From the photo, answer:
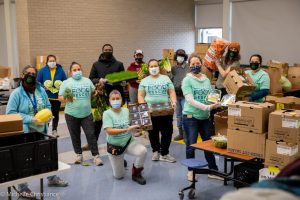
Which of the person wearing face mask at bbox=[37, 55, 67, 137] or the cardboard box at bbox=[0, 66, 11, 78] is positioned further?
the cardboard box at bbox=[0, 66, 11, 78]

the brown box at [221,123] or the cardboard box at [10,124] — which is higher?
the cardboard box at [10,124]

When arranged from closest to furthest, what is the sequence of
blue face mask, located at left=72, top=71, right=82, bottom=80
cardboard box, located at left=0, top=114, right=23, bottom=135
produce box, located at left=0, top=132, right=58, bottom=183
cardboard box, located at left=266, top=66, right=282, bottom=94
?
produce box, located at left=0, top=132, right=58, bottom=183 → cardboard box, located at left=0, top=114, right=23, bottom=135 → blue face mask, located at left=72, top=71, right=82, bottom=80 → cardboard box, located at left=266, top=66, right=282, bottom=94

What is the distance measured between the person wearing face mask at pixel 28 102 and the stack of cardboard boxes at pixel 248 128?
1958 millimetres

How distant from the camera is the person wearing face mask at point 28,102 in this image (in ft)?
12.4

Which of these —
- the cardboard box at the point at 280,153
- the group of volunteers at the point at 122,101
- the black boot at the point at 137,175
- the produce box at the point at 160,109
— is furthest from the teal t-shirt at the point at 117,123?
the cardboard box at the point at 280,153

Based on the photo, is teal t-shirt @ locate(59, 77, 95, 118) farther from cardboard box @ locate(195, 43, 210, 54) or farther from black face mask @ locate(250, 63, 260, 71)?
cardboard box @ locate(195, 43, 210, 54)

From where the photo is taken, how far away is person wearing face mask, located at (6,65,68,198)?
3789 mm

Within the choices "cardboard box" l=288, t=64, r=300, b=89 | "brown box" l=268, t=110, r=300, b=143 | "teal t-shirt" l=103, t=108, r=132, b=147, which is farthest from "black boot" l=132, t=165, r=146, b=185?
"cardboard box" l=288, t=64, r=300, b=89

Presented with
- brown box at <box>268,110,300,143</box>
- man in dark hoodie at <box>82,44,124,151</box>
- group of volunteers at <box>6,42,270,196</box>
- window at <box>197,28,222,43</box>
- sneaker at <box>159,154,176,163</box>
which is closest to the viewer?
brown box at <box>268,110,300,143</box>

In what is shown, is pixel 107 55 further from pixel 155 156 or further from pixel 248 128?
pixel 248 128

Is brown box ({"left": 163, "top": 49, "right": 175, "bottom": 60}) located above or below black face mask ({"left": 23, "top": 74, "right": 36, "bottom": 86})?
above

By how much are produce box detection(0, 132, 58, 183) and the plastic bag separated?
2.69m

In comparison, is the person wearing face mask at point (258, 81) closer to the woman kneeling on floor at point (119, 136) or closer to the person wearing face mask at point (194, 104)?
the person wearing face mask at point (194, 104)

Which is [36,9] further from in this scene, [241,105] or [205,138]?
[241,105]
